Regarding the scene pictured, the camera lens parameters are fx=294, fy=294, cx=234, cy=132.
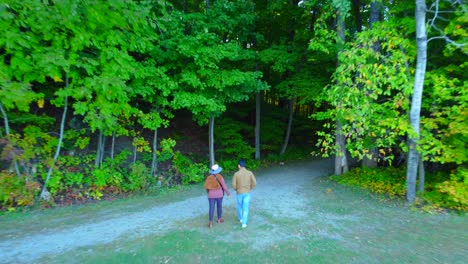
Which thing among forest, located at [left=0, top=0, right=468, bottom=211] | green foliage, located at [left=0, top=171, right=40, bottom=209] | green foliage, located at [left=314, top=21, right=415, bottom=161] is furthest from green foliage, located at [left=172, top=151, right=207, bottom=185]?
green foliage, located at [left=314, top=21, right=415, bottom=161]

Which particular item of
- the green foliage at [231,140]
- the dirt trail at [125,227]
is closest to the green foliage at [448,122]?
the dirt trail at [125,227]

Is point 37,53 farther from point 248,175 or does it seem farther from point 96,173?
point 248,175

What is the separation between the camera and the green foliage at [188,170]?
12512 mm

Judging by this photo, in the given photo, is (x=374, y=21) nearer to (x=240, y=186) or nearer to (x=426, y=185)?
(x=426, y=185)

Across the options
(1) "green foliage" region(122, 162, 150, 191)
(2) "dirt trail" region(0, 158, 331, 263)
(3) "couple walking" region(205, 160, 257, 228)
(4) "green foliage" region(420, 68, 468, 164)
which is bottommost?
(2) "dirt trail" region(0, 158, 331, 263)

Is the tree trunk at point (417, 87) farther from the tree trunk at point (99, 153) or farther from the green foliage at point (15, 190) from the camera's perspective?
the green foliage at point (15, 190)

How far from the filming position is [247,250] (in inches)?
228

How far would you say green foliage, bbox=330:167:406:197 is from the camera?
10070 millimetres

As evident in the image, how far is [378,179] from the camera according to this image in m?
11.2

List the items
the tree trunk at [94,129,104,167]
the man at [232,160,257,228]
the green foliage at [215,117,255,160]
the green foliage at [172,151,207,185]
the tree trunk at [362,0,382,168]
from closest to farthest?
the man at [232,160,257,228] < the tree trunk at [362,0,382,168] < the tree trunk at [94,129,104,167] < the green foliage at [172,151,207,185] < the green foliage at [215,117,255,160]

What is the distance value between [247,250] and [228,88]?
7.89 m

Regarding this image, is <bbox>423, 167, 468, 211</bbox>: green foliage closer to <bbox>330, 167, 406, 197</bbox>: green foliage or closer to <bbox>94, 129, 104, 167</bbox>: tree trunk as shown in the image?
<bbox>330, 167, 406, 197</bbox>: green foliage

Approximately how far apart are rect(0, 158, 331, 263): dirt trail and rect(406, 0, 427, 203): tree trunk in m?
3.52

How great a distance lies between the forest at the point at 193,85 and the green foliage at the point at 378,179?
0.06 m
